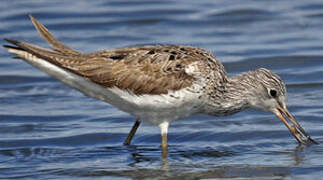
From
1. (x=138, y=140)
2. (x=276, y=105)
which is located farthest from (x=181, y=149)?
(x=276, y=105)

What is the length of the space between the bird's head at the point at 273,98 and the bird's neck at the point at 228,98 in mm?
161

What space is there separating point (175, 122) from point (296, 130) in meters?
2.38

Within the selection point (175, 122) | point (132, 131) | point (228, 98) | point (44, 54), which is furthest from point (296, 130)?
point (44, 54)

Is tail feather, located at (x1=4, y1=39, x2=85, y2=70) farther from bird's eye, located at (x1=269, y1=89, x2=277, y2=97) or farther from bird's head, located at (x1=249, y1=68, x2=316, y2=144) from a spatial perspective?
bird's eye, located at (x1=269, y1=89, x2=277, y2=97)

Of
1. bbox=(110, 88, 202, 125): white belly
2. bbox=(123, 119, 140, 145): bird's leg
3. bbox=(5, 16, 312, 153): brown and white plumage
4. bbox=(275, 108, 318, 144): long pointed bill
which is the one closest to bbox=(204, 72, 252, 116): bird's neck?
bbox=(5, 16, 312, 153): brown and white plumage

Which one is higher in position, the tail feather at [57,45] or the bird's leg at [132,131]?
the tail feather at [57,45]

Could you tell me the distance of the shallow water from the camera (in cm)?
1052

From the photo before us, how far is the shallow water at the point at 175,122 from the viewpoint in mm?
10523

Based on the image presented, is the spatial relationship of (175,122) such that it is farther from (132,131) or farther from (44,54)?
(44,54)

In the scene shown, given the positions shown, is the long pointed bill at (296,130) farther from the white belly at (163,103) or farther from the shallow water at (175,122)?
the white belly at (163,103)

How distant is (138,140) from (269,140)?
2.17 m

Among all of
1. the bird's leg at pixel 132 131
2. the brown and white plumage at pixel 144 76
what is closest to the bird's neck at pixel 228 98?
the brown and white plumage at pixel 144 76

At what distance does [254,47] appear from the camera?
17.3 meters

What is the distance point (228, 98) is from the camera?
1148 cm
